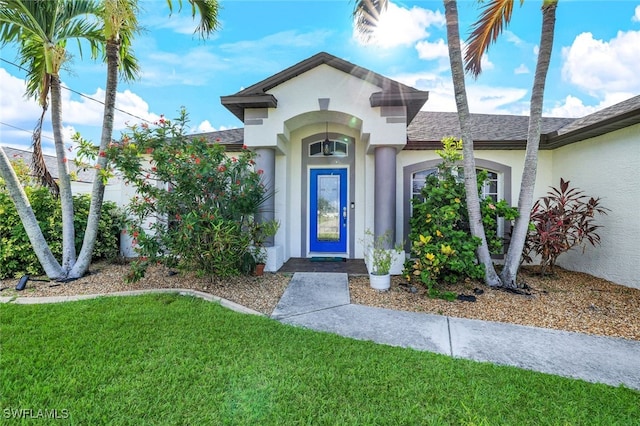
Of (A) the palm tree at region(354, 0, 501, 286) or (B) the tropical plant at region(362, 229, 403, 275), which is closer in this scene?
(A) the palm tree at region(354, 0, 501, 286)

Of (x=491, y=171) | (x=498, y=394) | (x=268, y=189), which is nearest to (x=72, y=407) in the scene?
(x=498, y=394)

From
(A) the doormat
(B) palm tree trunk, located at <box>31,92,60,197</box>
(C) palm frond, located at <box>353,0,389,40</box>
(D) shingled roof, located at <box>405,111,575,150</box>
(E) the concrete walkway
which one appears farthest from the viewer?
(A) the doormat

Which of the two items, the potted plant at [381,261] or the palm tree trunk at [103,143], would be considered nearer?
the potted plant at [381,261]

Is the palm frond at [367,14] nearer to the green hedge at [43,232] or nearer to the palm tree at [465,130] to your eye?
the palm tree at [465,130]

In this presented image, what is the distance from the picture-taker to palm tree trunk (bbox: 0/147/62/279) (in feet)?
18.2

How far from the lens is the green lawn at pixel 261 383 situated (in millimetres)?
2422

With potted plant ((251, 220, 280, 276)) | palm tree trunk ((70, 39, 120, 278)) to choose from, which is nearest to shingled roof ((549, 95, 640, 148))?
potted plant ((251, 220, 280, 276))

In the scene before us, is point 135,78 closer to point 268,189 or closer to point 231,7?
point 231,7

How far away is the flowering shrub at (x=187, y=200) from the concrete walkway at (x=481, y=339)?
162cm

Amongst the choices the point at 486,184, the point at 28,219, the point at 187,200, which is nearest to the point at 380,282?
the point at 187,200

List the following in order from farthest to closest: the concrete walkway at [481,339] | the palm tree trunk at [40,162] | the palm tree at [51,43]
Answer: the palm tree trunk at [40,162]
the palm tree at [51,43]
the concrete walkway at [481,339]

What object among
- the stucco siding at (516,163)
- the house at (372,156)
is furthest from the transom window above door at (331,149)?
the stucco siding at (516,163)

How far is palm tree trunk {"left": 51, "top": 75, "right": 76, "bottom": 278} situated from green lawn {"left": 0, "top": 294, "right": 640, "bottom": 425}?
2.81 m

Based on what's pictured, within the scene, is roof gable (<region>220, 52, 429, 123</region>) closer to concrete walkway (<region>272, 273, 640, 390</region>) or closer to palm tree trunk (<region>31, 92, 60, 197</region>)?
palm tree trunk (<region>31, 92, 60, 197</region>)
